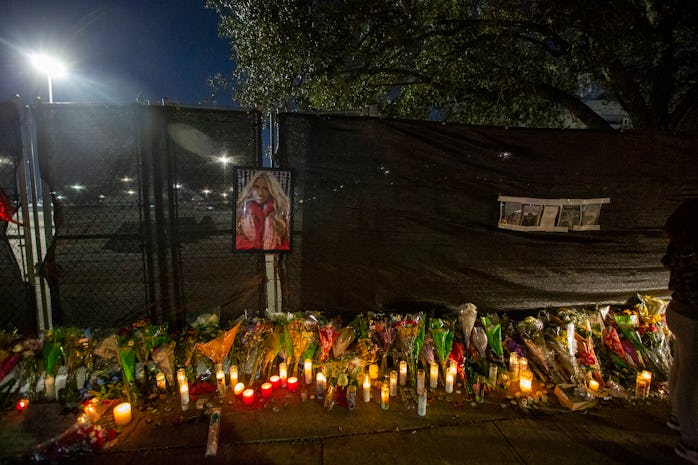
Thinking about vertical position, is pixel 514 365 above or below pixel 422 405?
above

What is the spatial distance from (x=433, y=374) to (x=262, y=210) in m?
2.48

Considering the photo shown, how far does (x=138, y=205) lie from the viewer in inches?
140

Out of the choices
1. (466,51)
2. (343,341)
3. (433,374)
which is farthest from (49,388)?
(466,51)

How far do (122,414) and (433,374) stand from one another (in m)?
2.91

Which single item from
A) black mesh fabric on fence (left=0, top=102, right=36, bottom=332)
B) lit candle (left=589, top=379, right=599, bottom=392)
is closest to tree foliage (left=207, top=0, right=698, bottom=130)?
black mesh fabric on fence (left=0, top=102, right=36, bottom=332)

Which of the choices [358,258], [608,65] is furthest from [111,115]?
[608,65]

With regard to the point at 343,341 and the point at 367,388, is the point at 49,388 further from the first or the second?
the point at 367,388

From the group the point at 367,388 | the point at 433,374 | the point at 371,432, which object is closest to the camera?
the point at 371,432

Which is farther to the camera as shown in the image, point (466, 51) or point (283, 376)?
point (466, 51)

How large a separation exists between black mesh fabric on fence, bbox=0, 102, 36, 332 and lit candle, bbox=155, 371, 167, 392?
153cm

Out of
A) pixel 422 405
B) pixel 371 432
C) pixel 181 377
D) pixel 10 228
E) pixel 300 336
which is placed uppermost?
pixel 10 228

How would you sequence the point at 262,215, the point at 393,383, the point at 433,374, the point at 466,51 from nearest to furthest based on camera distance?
1. the point at 393,383
2. the point at 433,374
3. the point at 262,215
4. the point at 466,51

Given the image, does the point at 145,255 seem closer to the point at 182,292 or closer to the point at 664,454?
the point at 182,292

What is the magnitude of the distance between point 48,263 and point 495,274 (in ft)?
16.0
